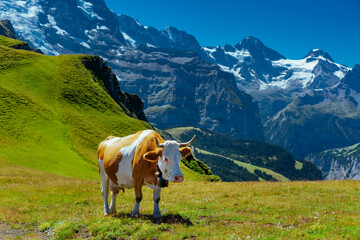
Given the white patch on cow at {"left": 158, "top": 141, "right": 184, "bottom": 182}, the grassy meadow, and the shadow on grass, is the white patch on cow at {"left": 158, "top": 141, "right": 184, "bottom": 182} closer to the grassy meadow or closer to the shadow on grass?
the shadow on grass

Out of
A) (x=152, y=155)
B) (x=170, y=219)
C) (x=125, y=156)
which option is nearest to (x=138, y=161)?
(x=152, y=155)

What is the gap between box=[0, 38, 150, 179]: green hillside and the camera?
53622 millimetres

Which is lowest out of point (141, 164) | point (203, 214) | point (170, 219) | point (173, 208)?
point (173, 208)

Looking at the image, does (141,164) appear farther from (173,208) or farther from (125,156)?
(173,208)

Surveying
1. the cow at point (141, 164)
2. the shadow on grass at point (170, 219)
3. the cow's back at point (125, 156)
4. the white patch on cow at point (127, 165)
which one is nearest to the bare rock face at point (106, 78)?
the cow at point (141, 164)

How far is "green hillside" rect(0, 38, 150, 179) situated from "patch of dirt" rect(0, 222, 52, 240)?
33614 mm

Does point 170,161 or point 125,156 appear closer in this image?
point 170,161

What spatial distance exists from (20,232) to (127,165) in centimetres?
647

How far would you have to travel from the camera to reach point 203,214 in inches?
673

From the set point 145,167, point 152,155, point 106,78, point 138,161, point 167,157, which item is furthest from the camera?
point 106,78

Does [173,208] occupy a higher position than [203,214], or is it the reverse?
[203,214]

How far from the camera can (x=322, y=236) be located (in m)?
11.9

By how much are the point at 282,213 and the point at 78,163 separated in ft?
152

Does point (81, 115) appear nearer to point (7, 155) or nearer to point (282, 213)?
point (7, 155)
